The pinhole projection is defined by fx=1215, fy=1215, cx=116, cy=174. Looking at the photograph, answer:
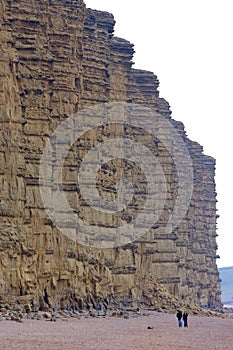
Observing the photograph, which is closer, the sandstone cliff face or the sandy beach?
the sandy beach

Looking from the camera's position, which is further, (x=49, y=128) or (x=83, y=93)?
(x=83, y=93)

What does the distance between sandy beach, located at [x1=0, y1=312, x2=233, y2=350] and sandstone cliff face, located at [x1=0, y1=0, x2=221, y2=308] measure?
3.05 m

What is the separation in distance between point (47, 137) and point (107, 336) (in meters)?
15.8

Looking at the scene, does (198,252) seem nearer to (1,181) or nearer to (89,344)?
(1,181)

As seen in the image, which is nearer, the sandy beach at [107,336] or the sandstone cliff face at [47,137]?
the sandy beach at [107,336]

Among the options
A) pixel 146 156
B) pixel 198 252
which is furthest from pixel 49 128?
pixel 198 252

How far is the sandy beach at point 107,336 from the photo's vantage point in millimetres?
30641

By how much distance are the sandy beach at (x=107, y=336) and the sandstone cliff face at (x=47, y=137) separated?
3.05 m

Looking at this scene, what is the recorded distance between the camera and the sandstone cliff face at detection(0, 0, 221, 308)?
46062mm

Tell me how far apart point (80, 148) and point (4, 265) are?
1050cm

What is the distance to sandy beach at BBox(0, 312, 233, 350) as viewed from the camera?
30641mm

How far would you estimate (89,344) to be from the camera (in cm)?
3145

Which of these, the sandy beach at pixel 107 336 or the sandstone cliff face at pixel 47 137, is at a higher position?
the sandstone cliff face at pixel 47 137

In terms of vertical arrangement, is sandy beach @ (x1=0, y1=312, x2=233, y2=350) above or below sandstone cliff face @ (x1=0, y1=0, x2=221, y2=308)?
below
